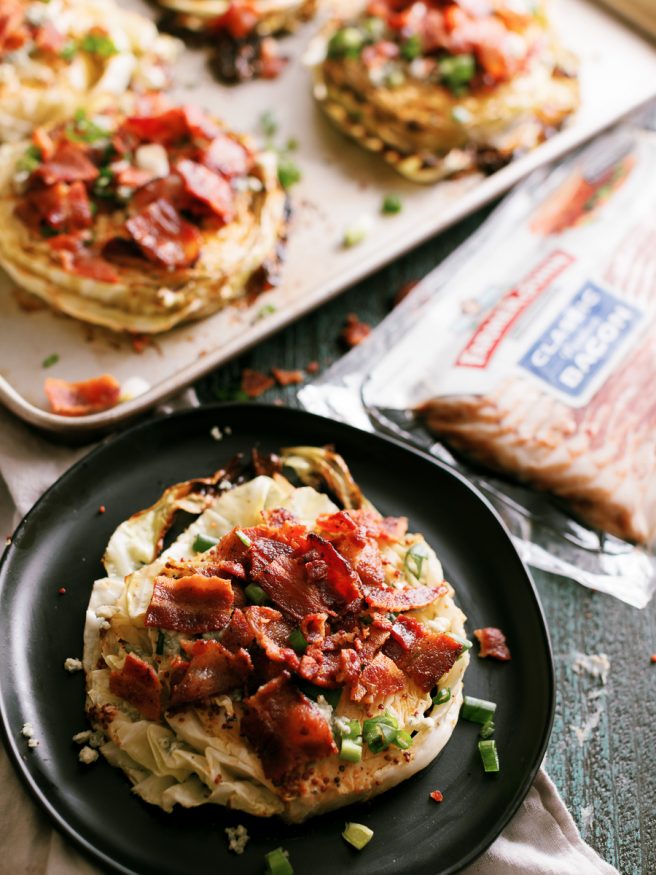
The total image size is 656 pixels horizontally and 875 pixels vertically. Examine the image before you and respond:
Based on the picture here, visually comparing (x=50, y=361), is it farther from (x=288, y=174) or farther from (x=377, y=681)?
(x=377, y=681)

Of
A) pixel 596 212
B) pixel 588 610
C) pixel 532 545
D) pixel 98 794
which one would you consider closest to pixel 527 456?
pixel 532 545

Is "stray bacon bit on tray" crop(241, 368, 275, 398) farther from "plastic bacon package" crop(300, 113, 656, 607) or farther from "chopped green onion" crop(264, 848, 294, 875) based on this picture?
"chopped green onion" crop(264, 848, 294, 875)

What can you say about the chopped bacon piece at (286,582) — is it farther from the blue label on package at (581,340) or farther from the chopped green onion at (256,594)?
the blue label on package at (581,340)

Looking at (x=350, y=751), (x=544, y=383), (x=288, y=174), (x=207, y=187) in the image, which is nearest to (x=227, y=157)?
(x=207, y=187)

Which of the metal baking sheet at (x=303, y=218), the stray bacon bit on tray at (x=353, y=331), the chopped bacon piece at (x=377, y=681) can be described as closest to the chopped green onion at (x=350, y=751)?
the chopped bacon piece at (x=377, y=681)

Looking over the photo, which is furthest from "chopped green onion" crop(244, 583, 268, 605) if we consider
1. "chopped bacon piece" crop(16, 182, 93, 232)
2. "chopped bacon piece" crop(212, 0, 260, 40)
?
"chopped bacon piece" crop(212, 0, 260, 40)
